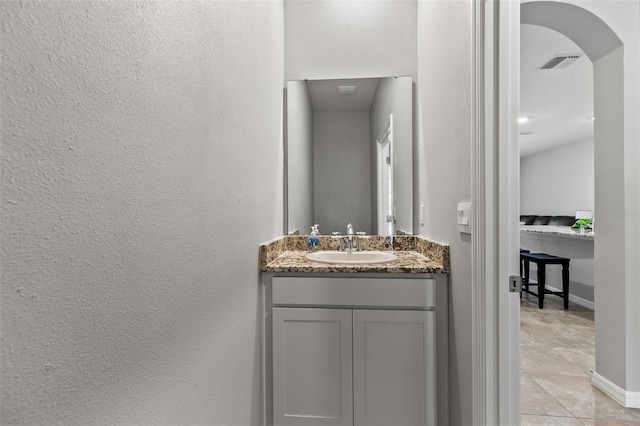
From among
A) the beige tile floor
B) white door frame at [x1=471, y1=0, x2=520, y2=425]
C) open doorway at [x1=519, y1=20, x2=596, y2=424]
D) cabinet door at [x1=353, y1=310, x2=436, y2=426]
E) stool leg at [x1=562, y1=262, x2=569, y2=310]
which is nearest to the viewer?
white door frame at [x1=471, y1=0, x2=520, y2=425]

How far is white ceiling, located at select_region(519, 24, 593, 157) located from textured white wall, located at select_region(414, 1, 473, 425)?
1603mm

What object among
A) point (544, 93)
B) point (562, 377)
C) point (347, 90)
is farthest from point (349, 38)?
point (544, 93)

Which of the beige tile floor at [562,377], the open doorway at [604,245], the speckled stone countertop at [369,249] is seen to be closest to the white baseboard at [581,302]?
the beige tile floor at [562,377]

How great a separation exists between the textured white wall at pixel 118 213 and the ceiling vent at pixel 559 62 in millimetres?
3465

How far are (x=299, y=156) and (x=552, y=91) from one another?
157 inches

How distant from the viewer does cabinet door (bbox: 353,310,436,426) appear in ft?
4.93

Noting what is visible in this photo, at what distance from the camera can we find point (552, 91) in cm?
416

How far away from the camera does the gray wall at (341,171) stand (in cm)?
212

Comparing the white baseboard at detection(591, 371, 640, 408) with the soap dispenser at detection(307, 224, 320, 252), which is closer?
the white baseboard at detection(591, 371, 640, 408)

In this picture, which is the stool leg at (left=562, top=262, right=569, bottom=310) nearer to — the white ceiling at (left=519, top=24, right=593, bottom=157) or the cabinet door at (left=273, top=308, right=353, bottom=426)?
the white ceiling at (left=519, top=24, right=593, bottom=157)

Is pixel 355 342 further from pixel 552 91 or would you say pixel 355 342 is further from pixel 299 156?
pixel 552 91

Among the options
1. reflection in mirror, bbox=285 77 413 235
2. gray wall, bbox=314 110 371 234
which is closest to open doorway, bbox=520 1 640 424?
reflection in mirror, bbox=285 77 413 235

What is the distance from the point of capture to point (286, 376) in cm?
156

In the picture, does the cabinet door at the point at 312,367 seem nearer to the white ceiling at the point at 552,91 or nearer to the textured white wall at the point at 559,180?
the white ceiling at the point at 552,91
